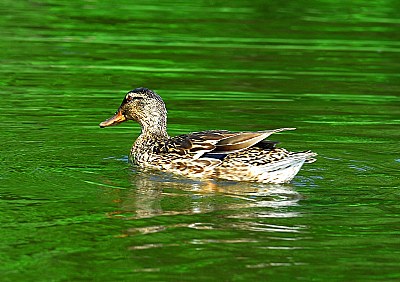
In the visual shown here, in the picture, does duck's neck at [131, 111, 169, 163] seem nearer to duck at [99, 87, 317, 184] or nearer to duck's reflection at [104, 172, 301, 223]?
duck at [99, 87, 317, 184]

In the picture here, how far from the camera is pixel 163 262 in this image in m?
6.22

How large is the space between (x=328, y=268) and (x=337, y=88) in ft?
23.6

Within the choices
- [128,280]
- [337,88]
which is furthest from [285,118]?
[128,280]

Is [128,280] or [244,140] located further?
[244,140]

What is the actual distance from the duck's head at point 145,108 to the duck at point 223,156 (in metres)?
0.19

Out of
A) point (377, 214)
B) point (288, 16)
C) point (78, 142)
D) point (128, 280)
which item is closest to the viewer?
point (128, 280)

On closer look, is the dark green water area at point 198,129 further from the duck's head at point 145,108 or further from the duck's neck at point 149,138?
the duck's head at point 145,108

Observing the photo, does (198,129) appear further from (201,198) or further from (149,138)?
(201,198)

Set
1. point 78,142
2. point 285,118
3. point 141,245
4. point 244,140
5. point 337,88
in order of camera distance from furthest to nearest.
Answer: point 337,88 < point 285,118 < point 78,142 < point 244,140 < point 141,245

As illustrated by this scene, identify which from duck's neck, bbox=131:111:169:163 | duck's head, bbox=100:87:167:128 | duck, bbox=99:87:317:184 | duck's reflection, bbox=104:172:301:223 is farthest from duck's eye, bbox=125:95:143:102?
duck's reflection, bbox=104:172:301:223

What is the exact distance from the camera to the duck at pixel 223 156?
828 centimetres

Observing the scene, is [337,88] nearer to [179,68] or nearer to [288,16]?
[179,68]

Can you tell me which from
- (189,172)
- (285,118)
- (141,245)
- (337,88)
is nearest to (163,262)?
(141,245)

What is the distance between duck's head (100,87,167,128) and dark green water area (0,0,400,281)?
368 millimetres
